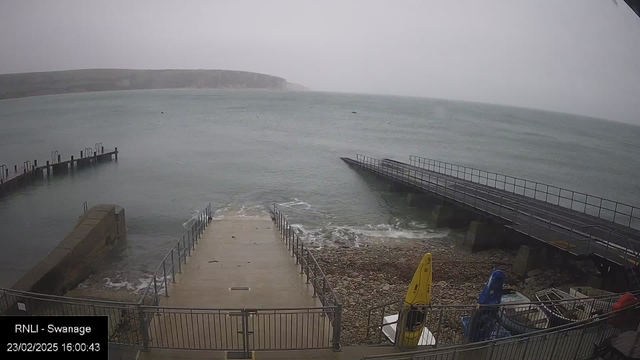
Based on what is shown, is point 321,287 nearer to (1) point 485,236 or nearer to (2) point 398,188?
(1) point 485,236

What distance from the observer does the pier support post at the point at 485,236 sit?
2012 centimetres

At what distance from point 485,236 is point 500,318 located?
43.9ft

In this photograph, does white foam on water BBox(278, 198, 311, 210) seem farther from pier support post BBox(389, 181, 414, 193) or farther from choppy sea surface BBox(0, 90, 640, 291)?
pier support post BBox(389, 181, 414, 193)

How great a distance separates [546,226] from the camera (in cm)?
1845

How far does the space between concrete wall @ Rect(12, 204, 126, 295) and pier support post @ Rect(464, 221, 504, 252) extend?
18.3 metres

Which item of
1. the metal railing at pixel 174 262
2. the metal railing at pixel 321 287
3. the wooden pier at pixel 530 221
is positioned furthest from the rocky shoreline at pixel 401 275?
the metal railing at pixel 174 262

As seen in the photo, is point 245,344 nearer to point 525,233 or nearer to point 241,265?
point 241,265

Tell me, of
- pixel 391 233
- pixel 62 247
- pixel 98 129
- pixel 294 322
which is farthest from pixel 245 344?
pixel 98 129

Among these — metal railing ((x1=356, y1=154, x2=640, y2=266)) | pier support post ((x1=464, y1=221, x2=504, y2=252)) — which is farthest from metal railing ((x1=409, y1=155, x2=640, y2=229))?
pier support post ((x1=464, y1=221, x2=504, y2=252))

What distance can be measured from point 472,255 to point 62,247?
1858cm

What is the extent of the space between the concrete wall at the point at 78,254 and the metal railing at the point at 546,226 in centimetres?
1906

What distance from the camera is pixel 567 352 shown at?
631 centimetres

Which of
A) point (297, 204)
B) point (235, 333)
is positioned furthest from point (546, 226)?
point (297, 204)

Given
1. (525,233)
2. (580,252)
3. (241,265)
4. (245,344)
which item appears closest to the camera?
(245,344)
